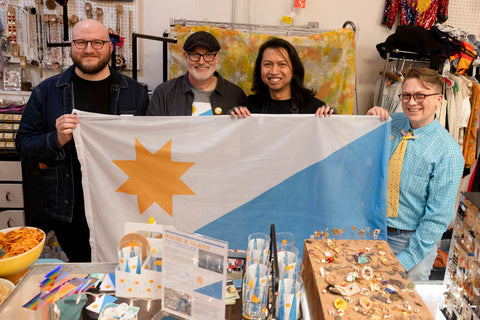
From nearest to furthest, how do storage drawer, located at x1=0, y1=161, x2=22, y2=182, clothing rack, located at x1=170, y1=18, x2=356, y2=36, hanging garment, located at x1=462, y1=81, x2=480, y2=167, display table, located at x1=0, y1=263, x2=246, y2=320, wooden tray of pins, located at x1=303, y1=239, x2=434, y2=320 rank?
wooden tray of pins, located at x1=303, y1=239, x2=434, y2=320, display table, located at x1=0, y1=263, x2=246, y2=320, storage drawer, located at x1=0, y1=161, x2=22, y2=182, clothing rack, located at x1=170, y1=18, x2=356, y2=36, hanging garment, located at x1=462, y1=81, x2=480, y2=167

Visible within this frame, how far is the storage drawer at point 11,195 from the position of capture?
3.23m

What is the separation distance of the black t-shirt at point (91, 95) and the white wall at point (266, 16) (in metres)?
1.50

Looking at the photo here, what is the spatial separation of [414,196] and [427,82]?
23.0 inches

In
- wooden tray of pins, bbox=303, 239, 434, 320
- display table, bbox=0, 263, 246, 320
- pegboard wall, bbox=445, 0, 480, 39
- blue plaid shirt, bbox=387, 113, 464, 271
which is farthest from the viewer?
pegboard wall, bbox=445, 0, 480, 39

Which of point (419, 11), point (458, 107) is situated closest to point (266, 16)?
point (419, 11)

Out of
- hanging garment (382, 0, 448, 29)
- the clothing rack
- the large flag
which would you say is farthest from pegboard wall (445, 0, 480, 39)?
the large flag

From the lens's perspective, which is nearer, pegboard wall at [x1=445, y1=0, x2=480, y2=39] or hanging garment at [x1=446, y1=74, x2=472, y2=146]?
hanging garment at [x1=446, y1=74, x2=472, y2=146]

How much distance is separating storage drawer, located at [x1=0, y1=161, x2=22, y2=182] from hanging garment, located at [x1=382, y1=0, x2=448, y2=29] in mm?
3626

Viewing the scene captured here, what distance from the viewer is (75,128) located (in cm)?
201

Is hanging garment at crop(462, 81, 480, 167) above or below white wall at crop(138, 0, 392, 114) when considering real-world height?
below

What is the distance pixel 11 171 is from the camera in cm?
322

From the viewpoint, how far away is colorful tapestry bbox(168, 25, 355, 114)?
3199 mm

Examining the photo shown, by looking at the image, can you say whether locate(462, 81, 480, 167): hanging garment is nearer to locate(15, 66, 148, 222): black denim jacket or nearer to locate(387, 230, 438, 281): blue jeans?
locate(387, 230, 438, 281): blue jeans

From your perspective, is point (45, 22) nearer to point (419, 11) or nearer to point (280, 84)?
point (280, 84)
